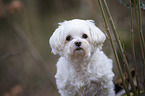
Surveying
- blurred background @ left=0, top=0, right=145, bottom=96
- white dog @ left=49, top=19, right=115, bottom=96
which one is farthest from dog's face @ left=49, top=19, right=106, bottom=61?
blurred background @ left=0, top=0, right=145, bottom=96

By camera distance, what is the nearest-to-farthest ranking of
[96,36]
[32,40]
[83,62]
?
[96,36] < [83,62] < [32,40]

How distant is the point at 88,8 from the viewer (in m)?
5.07

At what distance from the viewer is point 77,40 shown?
93.3 inches

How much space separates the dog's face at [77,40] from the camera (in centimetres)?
240

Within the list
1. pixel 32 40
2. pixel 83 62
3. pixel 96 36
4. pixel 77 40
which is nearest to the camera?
pixel 77 40

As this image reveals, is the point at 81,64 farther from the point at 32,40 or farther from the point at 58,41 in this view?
the point at 32,40

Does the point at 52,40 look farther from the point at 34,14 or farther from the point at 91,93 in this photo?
the point at 34,14

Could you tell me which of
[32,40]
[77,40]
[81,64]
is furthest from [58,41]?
[32,40]

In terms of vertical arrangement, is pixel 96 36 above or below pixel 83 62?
above

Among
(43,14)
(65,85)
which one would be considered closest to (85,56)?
(65,85)

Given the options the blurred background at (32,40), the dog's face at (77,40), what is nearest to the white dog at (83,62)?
the dog's face at (77,40)

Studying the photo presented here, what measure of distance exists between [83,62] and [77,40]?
14.2 inches

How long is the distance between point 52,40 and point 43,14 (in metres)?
4.53

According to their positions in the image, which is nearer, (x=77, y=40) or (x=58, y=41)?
(x=77, y=40)
